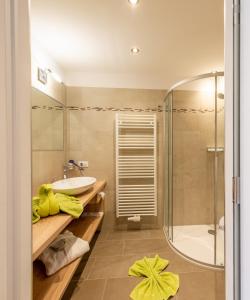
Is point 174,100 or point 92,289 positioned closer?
point 92,289

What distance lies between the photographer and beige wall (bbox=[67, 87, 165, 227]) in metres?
2.95

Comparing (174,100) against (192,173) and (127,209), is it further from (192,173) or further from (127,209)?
(127,209)

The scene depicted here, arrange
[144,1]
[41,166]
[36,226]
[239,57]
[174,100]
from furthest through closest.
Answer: [174,100]
[41,166]
[144,1]
[36,226]
[239,57]

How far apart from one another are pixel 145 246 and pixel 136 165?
1052 mm

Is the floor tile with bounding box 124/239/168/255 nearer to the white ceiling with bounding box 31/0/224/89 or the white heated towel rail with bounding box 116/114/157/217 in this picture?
the white heated towel rail with bounding box 116/114/157/217

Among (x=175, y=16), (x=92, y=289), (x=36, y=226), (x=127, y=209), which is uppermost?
(x=175, y=16)

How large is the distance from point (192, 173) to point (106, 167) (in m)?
1.27

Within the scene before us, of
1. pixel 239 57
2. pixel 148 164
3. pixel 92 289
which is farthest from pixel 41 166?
pixel 239 57

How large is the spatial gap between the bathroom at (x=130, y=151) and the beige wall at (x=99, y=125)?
0.01 m

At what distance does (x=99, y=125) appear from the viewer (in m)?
2.97

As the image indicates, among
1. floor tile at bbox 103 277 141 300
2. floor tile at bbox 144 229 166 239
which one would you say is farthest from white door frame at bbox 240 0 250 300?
floor tile at bbox 144 229 166 239

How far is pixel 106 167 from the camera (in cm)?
298

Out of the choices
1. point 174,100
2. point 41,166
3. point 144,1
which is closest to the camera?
point 144,1

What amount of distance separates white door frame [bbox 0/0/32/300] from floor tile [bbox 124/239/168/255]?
179 cm
